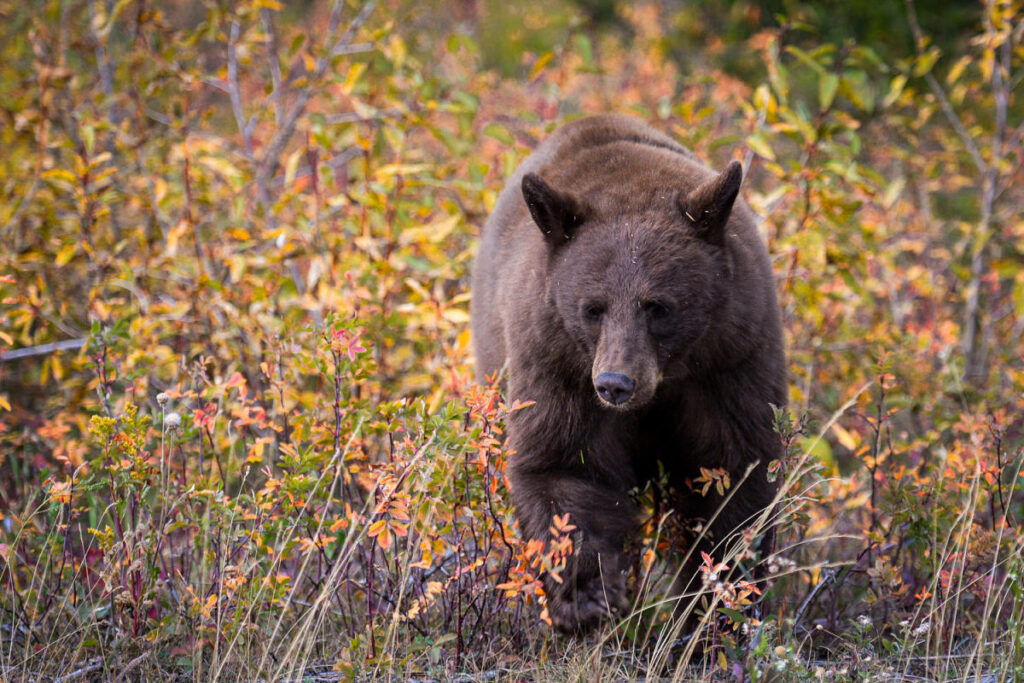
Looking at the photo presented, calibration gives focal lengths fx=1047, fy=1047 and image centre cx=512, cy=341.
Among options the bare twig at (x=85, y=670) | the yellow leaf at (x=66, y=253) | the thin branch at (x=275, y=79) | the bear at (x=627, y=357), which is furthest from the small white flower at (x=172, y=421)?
the thin branch at (x=275, y=79)

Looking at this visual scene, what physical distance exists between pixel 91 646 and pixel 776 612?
7.14 feet

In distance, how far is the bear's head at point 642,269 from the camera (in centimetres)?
312

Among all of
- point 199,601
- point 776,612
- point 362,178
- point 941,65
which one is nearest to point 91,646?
point 199,601

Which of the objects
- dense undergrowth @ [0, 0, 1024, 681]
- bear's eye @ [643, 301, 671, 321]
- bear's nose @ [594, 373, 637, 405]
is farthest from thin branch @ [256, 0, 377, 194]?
bear's nose @ [594, 373, 637, 405]

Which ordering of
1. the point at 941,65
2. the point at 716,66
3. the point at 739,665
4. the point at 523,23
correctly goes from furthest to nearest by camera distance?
the point at 523,23, the point at 716,66, the point at 941,65, the point at 739,665

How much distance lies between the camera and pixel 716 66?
9758 mm

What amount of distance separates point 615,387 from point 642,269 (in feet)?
1.42

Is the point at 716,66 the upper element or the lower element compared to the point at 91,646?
upper

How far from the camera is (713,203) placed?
3.17 meters

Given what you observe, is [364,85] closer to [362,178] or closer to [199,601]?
[362,178]

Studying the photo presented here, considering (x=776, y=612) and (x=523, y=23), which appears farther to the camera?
(x=523, y=23)

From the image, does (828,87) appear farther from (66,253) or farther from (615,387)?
(66,253)

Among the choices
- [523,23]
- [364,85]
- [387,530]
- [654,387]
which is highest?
[523,23]

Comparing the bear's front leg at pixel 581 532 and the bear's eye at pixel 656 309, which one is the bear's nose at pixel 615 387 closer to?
the bear's eye at pixel 656 309
